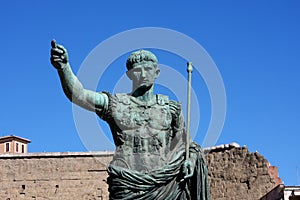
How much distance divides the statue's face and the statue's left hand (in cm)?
69

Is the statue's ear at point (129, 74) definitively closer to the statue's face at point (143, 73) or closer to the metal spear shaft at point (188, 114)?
the statue's face at point (143, 73)

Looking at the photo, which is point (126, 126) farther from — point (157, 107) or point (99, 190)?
point (99, 190)

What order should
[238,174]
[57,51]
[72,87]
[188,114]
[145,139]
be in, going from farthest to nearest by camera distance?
1. [238,174]
2. [188,114]
3. [145,139]
4. [72,87]
5. [57,51]

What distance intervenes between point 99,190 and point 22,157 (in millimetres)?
3713

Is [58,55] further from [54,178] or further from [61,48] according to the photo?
[54,178]

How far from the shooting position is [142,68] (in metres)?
6.32

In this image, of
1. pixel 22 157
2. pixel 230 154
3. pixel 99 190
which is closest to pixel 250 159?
pixel 230 154

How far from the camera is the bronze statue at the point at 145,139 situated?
238 inches

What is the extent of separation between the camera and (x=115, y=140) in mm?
6246

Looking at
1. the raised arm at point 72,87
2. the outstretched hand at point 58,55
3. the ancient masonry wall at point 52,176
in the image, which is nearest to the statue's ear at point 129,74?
the raised arm at point 72,87

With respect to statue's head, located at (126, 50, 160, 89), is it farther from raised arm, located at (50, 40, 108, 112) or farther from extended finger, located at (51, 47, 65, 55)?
extended finger, located at (51, 47, 65, 55)

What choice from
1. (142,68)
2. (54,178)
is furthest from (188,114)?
(54,178)

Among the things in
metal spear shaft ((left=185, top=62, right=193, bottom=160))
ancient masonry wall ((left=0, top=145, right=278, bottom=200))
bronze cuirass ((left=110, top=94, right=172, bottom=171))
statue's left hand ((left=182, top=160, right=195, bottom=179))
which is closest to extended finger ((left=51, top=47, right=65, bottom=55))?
bronze cuirass ((left=110, top=94, right=172, bottom=171))

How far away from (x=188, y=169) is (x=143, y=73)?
0.83 metres
